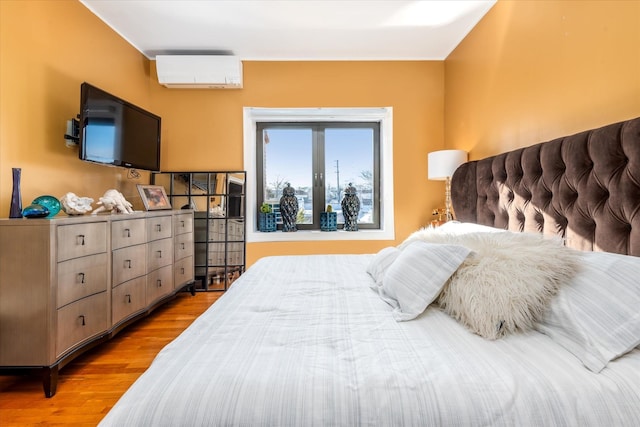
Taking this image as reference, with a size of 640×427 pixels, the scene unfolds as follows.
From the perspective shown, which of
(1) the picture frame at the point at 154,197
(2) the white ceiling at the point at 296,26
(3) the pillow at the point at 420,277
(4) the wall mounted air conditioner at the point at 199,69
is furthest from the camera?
(4) the wall mounted air conditioner at the point at 199,69

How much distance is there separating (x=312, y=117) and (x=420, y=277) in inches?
106

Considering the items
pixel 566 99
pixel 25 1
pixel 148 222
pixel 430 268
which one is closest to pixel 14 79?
pixel 25 1

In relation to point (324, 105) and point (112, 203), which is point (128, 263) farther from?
point (324, 105)

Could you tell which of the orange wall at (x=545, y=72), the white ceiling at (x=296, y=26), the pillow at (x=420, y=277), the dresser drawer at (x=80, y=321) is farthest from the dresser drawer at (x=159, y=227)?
the orange wall at (x=545, y=72)

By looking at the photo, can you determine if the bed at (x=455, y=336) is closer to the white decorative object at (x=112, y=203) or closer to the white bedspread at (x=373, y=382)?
the white bedspread at (x=373, y=382)

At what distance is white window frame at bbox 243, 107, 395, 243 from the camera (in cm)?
Answer: 331

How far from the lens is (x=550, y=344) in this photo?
86cm

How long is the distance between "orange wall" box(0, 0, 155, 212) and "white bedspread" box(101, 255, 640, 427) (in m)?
1.87

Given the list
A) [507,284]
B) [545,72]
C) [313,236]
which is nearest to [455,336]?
[507,284]

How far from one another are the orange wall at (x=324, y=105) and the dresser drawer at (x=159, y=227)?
0.80 m

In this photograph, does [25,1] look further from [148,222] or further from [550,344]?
[550,344]

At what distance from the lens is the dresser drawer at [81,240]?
5.45ft

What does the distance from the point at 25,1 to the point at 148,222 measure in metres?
1.52

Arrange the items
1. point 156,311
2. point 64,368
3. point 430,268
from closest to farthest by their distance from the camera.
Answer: point 430,268 → point 64,368 → point 156,311
